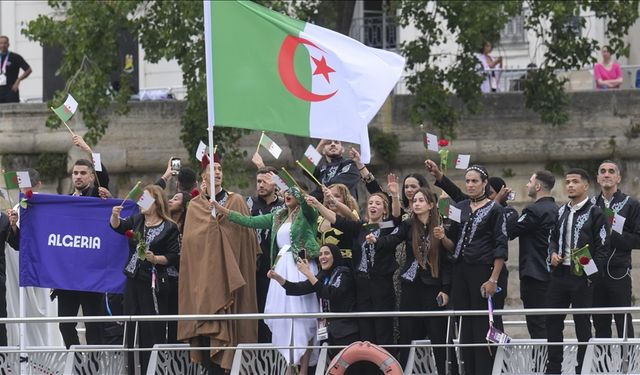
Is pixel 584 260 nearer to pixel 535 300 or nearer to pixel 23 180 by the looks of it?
pixel 535 300

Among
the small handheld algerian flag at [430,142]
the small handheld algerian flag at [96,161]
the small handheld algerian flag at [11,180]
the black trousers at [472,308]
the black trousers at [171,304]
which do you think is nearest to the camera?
the black trousers at [472,308]

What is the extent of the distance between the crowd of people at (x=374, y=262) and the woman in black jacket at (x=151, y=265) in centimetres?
1

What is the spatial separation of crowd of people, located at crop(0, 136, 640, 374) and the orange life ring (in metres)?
0.17

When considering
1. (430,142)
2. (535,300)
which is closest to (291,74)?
(430,142)

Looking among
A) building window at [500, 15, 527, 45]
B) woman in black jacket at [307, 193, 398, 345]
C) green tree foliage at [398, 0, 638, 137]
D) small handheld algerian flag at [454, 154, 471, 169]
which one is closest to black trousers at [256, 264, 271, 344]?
woman in black jacket at [307, 193, 398, 345]

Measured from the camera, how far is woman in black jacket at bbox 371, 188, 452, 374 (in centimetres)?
1805

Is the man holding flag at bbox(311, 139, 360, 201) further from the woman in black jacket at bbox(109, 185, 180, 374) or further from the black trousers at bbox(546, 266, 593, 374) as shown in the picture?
the black trousers at bbox(546, 266, 593, 374)

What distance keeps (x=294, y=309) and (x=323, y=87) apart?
2045mm

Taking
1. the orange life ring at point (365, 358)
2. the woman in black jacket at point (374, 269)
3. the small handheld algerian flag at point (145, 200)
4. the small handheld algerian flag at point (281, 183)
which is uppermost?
the small handheld algerian flag at point (281, 183)

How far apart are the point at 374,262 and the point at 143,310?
220cm

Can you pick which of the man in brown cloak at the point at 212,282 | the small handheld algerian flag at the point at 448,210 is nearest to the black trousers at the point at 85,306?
the man in brown cloak at the point at 212,282

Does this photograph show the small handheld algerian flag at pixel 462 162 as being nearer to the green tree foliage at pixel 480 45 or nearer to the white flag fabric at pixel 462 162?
the white flag fabric at pixel 462 162

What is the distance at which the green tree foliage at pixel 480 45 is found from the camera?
25328mm

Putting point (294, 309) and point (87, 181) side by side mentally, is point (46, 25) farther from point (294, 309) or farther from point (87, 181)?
point (294, 309)
